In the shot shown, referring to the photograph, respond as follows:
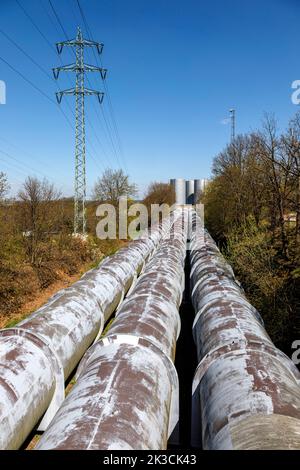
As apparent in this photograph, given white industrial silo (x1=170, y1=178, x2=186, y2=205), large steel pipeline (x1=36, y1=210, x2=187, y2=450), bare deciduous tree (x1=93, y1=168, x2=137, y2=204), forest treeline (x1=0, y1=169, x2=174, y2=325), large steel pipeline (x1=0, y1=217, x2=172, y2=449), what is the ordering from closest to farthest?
large steel pipeline (x1=36, y1=210, x2=187, y2=450)
large steel pipeline (x1=0, y1=217, x2=172, y2=449)
forest treeline (x1=0, y1=169, x2=174, y2=325)
bare deciduous tree (x1=93, y1=168, x2=137, y2=204)
white industrial silo (x1=170, y1=178, x2=186, y2=205)

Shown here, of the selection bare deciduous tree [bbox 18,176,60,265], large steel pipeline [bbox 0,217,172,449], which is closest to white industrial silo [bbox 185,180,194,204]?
bare deciduous tree [bbox 18,176,60,265]

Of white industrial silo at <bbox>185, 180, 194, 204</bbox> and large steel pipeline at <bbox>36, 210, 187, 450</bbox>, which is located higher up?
white industrial silo at <bbox>185, 180, 194, 204</bbox>

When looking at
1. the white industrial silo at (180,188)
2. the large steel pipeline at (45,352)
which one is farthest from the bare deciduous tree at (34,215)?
the white industrial silo at (180,188)

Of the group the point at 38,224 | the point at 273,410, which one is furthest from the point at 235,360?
the point at 38,224

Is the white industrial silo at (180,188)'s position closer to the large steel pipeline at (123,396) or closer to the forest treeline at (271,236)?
the forest treeline at (271,236)

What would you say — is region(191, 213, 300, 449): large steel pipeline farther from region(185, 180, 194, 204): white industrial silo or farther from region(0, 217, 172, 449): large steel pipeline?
region(185, 180, 194, 204): white industrial silo
